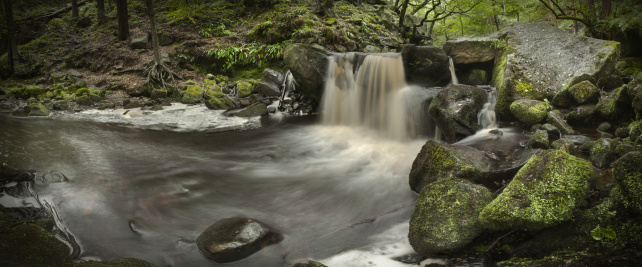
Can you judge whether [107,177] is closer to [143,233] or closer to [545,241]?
[143,233]

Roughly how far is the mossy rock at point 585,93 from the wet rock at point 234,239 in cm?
625

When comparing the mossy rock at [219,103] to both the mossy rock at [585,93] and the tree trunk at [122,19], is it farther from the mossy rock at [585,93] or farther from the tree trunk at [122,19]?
the mossy rock at [585,93]

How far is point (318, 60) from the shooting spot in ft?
32.7

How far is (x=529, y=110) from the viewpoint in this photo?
6266mm

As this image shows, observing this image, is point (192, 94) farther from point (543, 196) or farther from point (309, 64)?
point (543, 196)

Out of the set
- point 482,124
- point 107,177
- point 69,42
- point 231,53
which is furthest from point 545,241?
point 69,42

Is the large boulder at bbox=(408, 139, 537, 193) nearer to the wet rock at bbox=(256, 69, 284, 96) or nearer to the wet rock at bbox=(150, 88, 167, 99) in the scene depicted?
the wet rock at bbox=(256, 69, 284, 96)

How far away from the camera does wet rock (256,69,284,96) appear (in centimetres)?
1201

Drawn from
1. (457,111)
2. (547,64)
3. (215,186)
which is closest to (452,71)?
(547,64)

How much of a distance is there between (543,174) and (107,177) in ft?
20.9

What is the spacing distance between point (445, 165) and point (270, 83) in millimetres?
8768

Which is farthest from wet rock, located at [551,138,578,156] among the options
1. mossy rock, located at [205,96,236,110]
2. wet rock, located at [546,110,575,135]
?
mossy rock, located at [205,96,236,110]

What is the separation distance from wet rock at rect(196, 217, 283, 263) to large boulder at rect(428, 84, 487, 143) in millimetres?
4200

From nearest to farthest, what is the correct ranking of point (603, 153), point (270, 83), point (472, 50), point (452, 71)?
point (603, 153)
point (472, 50)
point (452, 71)
point (270, 83)
